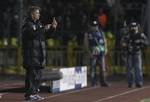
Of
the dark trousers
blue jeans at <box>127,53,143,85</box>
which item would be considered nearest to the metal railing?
blue jeans at <box>127,53,143,85</box>

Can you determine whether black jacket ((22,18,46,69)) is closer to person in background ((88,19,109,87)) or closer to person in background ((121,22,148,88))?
person in background ((88,19,109,87))

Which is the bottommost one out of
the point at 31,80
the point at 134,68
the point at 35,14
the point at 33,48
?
the point at 31,80

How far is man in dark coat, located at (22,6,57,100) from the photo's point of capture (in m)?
14.9

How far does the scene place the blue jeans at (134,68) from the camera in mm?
19656

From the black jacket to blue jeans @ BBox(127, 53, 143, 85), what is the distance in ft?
17.5

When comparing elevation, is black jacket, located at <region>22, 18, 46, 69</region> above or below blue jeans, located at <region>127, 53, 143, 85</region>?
above

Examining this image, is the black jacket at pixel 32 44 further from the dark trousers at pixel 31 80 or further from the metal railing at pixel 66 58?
the metal railing at pixel 66 58

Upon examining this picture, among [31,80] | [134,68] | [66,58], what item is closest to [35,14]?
[31,80]

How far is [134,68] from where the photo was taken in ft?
65.0

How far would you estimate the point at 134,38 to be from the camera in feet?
64.3

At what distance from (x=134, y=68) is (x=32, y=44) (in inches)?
225

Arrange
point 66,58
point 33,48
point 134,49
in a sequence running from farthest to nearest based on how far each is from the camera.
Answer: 1. point 66,58
2. point 134,49
3. point 33,48

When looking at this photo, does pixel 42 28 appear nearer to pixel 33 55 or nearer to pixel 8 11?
pixel 33 55

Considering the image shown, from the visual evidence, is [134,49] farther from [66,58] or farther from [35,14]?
[66,58]
